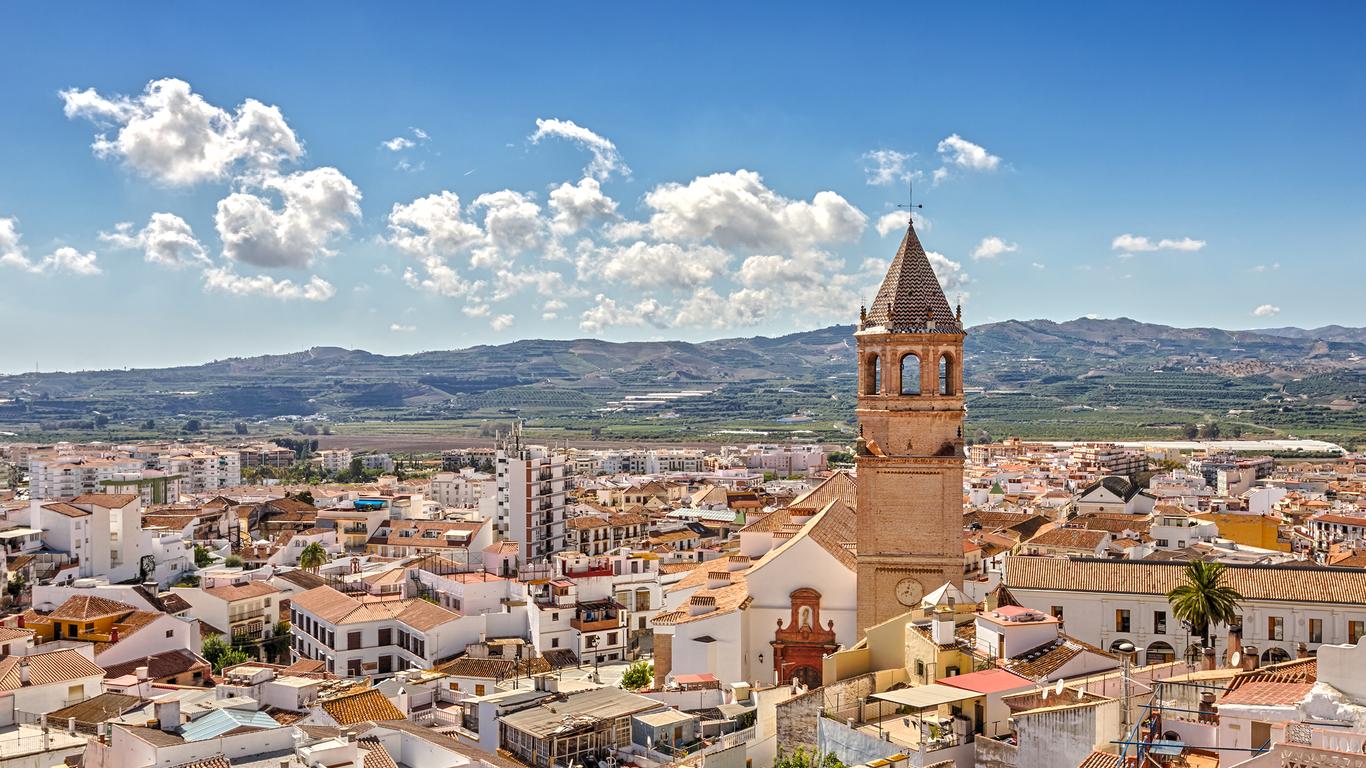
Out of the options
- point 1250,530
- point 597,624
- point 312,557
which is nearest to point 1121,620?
point 597,624

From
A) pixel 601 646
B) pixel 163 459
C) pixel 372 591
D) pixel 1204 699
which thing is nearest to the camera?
pixel 1204 699

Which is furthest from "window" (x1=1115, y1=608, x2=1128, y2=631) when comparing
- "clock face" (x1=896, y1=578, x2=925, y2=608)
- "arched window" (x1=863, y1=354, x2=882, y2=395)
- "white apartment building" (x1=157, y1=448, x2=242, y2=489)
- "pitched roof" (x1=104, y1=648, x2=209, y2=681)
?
"white apartment building" (x1=157, y1=448, x2=242, y2=489)

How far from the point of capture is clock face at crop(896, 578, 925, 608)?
97.3 feet

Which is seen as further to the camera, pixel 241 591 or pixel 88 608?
pixel 241 591

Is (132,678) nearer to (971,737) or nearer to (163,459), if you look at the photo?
(971,737)

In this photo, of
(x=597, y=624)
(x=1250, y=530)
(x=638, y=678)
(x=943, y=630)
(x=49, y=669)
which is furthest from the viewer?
(x=1250, y=530)

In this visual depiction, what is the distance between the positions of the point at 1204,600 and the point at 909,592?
6.33 metres

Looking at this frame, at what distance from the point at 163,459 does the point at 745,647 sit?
12578 cm

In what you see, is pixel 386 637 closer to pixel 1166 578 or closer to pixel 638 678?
pixel 638 678

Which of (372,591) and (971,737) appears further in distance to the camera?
(372,591)

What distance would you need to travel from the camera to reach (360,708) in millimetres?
26703

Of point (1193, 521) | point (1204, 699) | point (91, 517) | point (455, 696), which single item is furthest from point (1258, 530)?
point (91, 517)

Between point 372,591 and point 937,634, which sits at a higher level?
point 937,634

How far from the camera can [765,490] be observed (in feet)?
336
